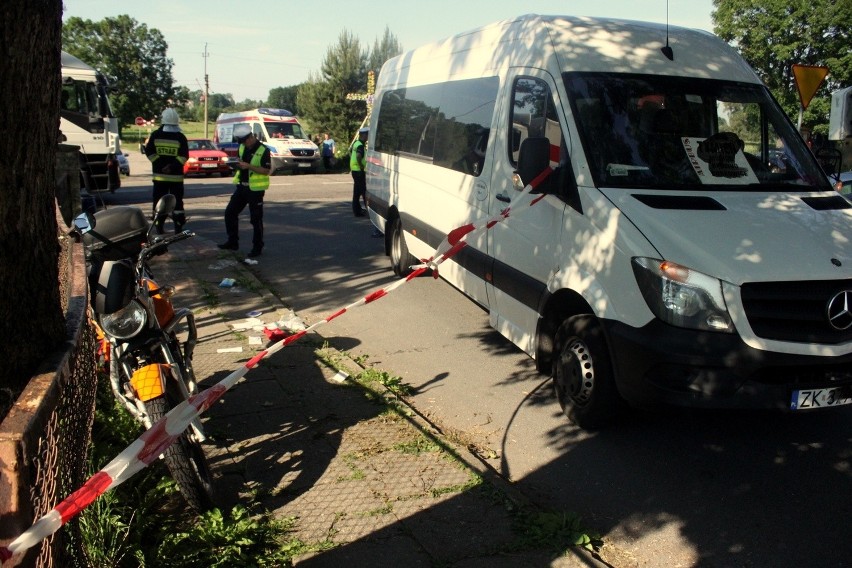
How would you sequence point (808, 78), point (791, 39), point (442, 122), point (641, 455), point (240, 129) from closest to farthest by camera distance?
1. point (641, 455)
2. point (442, 122)
3. point (808, 78)
4. point (240, 129)
5. point (791, 39)

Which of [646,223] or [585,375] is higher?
[646,223]

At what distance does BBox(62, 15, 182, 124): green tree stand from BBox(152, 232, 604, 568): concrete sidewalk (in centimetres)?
7368

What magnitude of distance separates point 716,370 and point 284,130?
28124mm

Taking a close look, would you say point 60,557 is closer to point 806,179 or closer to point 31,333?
point 31,333

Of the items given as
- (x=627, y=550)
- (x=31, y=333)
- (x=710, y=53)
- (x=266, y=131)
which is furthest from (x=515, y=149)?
(x=266, y=131)

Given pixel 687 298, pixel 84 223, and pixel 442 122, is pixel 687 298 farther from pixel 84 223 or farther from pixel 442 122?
pixel 442 122

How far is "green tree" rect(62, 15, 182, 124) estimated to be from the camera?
7444 cm

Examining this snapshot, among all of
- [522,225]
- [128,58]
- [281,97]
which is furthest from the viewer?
[281,97]

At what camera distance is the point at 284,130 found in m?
30.7

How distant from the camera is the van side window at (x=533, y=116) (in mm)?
5410

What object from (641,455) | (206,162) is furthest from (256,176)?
(206,162)

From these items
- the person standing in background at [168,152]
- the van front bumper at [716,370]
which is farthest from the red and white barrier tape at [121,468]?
the person standing in background at [168,152]

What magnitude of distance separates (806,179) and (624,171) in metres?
1.43

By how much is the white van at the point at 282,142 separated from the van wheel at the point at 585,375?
24876 millimetres
